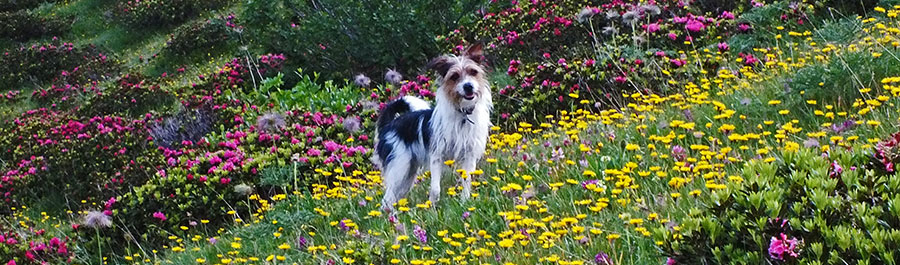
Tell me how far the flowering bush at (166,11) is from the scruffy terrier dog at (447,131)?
51.8 ft

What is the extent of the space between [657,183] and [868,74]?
2.16 metres

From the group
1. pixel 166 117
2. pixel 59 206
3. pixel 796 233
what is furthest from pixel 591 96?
pixel 59 206

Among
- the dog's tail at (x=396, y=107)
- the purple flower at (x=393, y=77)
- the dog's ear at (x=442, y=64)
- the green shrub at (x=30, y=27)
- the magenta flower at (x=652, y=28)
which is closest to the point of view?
the dog's ear at (x=442, y=64)

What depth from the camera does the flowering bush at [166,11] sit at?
68.9 feet

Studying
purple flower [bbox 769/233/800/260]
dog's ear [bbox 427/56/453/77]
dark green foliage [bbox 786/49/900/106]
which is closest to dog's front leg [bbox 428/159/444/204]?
dog's ear [bbox 427/56/453/77]

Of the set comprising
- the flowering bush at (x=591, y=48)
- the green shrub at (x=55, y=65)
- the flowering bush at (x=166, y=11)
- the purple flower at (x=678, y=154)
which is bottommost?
the green shrub at (x=55, y=65)

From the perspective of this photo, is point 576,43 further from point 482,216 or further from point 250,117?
point 482,216

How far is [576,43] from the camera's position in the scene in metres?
10.5

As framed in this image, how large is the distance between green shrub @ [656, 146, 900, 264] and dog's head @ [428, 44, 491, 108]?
299 cm

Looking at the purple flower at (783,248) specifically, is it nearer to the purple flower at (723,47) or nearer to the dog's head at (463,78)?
the dog's head at (463,78)

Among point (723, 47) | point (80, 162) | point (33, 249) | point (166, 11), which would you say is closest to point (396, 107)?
point (723, 47)

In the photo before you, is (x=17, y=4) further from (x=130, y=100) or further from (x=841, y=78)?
(x=841, y=78)

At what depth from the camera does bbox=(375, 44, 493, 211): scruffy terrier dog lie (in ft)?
20.7

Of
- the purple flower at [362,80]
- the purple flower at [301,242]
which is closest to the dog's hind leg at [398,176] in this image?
the purple flower at [301,242]
